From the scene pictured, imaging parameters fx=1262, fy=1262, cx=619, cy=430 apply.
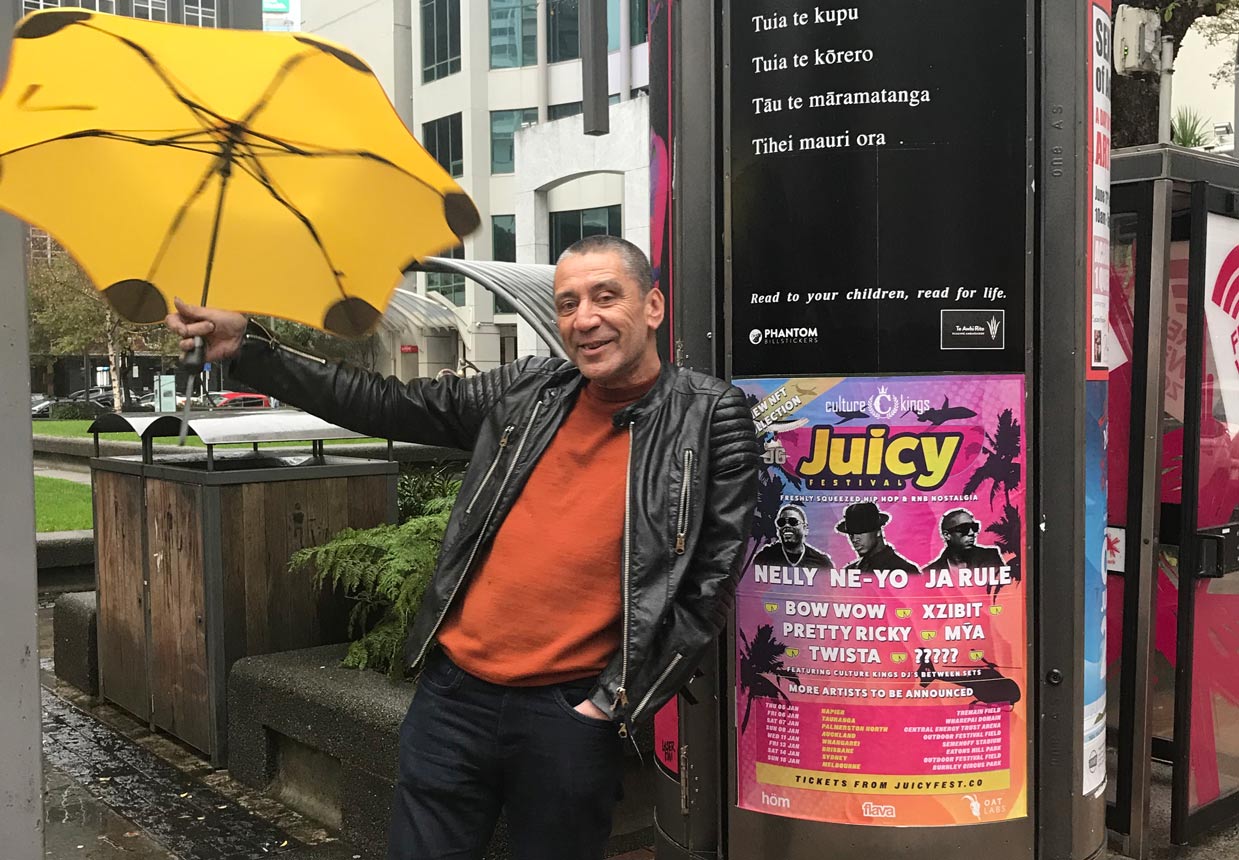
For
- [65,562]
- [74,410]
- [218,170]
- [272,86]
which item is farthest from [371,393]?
[74,410]

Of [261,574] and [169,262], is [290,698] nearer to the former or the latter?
[261,574]

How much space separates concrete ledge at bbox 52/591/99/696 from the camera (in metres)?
7.05

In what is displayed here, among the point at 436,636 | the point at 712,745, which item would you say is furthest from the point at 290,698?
the point at 436,636

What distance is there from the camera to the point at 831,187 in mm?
3428

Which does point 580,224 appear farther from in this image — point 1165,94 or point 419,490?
point 1165,94

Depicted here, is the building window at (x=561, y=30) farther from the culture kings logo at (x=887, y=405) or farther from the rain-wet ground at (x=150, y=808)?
the culture kings logo at (x=887, y=405)

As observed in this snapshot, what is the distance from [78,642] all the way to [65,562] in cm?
391

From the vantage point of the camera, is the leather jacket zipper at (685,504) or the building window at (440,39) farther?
the building window at (440,39)

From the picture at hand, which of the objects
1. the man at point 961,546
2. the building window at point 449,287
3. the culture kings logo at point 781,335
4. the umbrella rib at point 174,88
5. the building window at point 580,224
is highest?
the building window at point 580,224

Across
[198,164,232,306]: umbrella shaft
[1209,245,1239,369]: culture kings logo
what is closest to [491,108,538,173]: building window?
[1209,245,1239,369]: culture kings logo

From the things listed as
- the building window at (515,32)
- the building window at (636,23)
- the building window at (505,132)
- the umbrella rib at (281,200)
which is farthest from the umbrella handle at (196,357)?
the building window at (515,32)

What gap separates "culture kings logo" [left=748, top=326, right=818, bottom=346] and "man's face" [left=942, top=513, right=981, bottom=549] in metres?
0.62

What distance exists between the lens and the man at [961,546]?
135 inches

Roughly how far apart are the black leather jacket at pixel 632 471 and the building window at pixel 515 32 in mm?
46402
